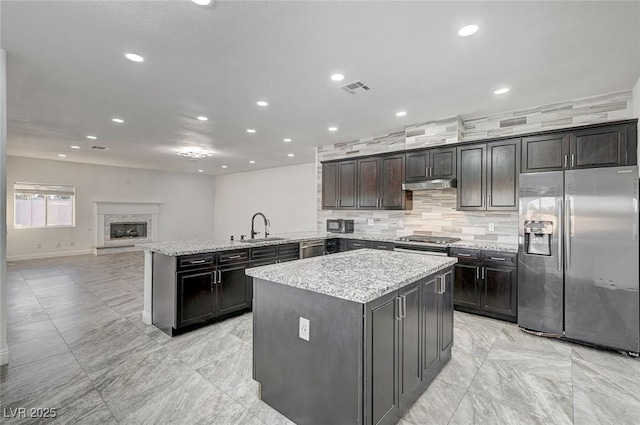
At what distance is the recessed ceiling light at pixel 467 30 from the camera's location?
7.42ft

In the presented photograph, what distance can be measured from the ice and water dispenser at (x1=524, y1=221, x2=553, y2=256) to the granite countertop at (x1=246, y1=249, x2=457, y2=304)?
155 centimetres

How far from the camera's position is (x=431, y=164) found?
4652 millimetres

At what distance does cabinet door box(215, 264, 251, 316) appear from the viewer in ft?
12.2

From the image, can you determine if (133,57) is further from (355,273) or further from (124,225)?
(124,225)

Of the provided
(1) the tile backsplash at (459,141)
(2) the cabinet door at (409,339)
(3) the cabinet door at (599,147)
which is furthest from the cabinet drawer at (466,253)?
(2) the cabinet door at (409,339)

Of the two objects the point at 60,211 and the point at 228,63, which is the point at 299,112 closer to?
the point at 228,63

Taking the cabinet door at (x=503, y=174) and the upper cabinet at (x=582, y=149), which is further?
the cabinet door at (x=503, y=174)

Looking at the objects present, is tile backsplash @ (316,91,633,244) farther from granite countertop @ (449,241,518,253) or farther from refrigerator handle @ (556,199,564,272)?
refrigerator handle @ (556,199,564,272)

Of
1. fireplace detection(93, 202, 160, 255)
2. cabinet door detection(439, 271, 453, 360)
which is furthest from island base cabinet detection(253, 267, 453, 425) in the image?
fireplace detection(93, 202, 160, 255)

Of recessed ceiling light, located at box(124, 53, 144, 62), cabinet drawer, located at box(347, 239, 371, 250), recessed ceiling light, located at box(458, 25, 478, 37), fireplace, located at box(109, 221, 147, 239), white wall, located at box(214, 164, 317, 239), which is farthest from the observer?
fireplace, located at box(109, 221, 147, 239)

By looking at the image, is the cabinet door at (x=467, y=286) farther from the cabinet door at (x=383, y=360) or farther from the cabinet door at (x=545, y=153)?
the cabinet door at (x=383, y=360)

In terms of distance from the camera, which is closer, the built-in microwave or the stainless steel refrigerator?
the stainless steel refrigerator

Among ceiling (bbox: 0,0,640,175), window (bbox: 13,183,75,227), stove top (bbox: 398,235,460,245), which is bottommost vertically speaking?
stove top (bbox: 398,235,460,245)

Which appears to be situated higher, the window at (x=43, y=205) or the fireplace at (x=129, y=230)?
the window at (x=43, y=205)
